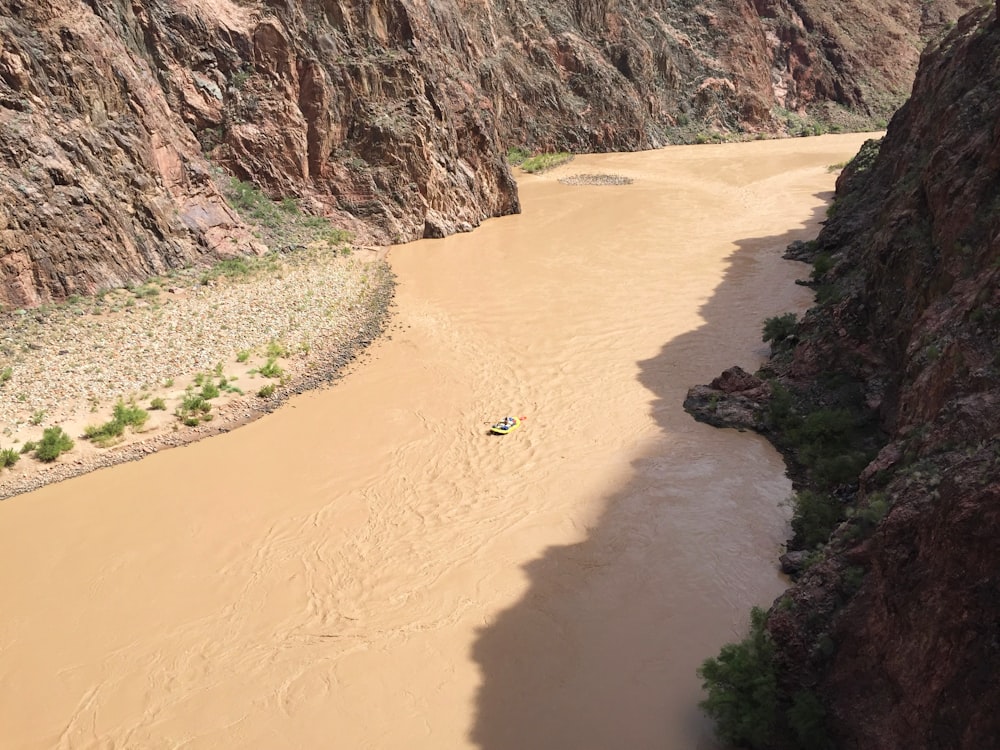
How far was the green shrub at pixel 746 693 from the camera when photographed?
587cm

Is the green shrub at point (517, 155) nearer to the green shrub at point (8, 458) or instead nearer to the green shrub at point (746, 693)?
the green shrub at point (8, 458)

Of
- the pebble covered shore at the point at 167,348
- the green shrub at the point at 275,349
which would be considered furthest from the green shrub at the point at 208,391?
the green shrub at the point at 275,349

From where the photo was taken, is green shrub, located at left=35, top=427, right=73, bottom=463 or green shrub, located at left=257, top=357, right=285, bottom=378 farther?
green shrub, located at left=257, top=357, right=285, bottom=378

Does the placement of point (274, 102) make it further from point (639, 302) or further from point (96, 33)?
point (639, 302)

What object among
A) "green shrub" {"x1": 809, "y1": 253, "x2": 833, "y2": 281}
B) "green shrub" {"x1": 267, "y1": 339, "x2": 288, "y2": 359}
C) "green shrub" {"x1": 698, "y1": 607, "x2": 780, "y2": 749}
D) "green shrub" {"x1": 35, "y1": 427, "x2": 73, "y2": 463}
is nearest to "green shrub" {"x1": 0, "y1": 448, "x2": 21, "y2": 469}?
"green shrub" {"x1": 35, "y1": 427, "x2": 73, "y2": 463}

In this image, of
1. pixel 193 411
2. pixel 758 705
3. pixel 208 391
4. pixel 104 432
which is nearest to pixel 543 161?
pixel 208 391

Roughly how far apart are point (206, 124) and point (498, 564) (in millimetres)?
18921

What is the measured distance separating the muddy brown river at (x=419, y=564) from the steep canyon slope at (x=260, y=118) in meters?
7.15

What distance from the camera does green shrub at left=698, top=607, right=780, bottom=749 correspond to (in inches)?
231

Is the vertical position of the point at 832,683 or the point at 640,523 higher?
the point at 832,683

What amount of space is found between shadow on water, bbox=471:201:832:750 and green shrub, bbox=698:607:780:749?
389 millimetres

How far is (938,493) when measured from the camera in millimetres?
5289

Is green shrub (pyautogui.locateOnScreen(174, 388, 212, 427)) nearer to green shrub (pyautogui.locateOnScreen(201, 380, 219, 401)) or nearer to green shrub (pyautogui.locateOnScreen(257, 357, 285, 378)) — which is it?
green shrub (pyautogui.locateOnScreen(201, 380, 219, 401))

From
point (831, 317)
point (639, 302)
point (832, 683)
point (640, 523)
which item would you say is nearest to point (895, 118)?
point (639, 302)
